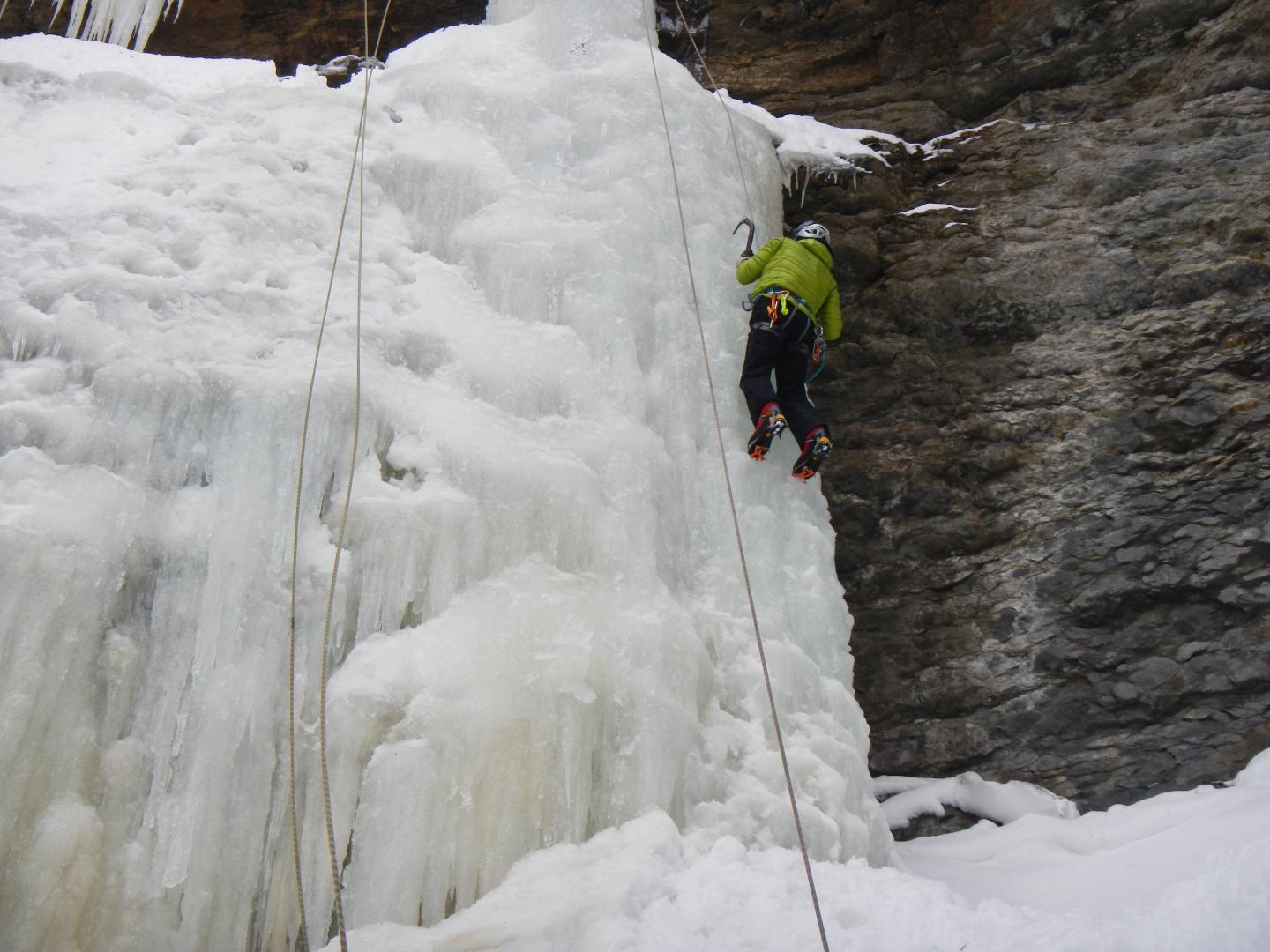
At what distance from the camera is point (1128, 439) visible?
4.54 meters

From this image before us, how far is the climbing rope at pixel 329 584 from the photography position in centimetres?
248

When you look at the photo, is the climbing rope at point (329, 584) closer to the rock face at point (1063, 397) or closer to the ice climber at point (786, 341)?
the ice climber at point (786, 341)

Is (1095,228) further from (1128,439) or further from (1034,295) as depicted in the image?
(1128,439)

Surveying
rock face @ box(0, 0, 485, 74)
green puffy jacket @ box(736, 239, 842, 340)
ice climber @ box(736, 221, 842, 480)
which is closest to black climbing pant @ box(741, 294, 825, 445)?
ice climber @ box(736, 221, 842, 480)

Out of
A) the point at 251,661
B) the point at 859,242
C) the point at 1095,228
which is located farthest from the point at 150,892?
the point at 1095,228

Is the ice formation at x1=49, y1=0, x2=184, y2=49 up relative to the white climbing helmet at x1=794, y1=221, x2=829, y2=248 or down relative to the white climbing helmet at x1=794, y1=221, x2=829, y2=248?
down

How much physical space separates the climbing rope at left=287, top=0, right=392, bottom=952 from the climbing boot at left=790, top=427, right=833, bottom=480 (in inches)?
71.8

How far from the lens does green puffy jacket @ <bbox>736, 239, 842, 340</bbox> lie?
4.41 m

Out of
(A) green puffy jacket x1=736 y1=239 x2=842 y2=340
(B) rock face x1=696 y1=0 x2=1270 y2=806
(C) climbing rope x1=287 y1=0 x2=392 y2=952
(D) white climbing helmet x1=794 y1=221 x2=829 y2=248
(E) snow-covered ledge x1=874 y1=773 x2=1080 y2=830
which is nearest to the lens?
(C) climbing rope x1=287 y1=0 x2=392 y2=952

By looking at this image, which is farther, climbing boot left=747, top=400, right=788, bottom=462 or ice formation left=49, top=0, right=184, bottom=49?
ice formation left=49, top=0, right=184, bottom=49

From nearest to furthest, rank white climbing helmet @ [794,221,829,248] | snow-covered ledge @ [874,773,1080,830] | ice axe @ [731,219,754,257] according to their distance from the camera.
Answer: snow-covered ledge @ [874,773,1080,830] < ice axe @ [731,219,754,257] < white climbing helmet @ [794,221,829,248]

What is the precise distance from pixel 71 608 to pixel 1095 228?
16.3 ft

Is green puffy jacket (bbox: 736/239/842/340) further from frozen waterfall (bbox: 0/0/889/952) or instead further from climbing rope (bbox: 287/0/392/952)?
climbing rope (bbox: 287/0/392/952)

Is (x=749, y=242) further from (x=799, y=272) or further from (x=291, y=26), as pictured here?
(x=291, y=26)
